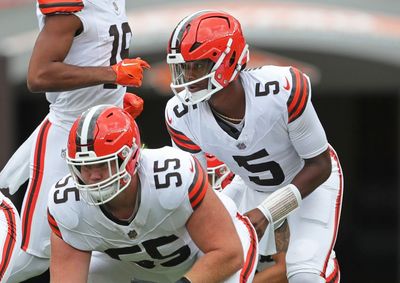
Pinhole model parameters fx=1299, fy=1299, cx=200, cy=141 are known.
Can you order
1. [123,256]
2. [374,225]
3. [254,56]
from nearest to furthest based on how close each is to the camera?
[123,256] → [254,56] → [374,225]

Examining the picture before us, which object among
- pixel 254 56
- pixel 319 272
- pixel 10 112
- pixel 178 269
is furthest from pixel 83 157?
pixel 254 56

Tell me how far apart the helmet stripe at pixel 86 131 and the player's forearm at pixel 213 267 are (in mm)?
687

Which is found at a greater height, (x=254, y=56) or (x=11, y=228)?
(x=11, y=228)

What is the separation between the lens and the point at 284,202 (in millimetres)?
6246

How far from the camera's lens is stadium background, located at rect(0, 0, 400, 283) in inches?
471

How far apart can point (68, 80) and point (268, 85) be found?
960mm

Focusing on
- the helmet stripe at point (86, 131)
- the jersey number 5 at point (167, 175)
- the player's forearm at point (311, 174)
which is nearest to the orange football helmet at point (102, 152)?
the helmet stripe at point (86, 131)

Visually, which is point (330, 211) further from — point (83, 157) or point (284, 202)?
point (83, 157)

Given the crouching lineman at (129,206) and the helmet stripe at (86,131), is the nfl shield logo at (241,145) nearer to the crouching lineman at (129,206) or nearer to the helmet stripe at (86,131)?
the crouching lineman at (129,206)

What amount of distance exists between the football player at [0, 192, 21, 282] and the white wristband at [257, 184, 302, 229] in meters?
1.16

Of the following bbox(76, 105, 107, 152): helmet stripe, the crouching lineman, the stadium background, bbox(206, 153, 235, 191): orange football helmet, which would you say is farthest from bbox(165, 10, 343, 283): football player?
the stadium background

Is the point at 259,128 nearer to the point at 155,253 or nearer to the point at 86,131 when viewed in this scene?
the point at 155,253

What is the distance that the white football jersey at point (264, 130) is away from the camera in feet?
20.4

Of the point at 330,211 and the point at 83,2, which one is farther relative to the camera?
the point at 330,211
